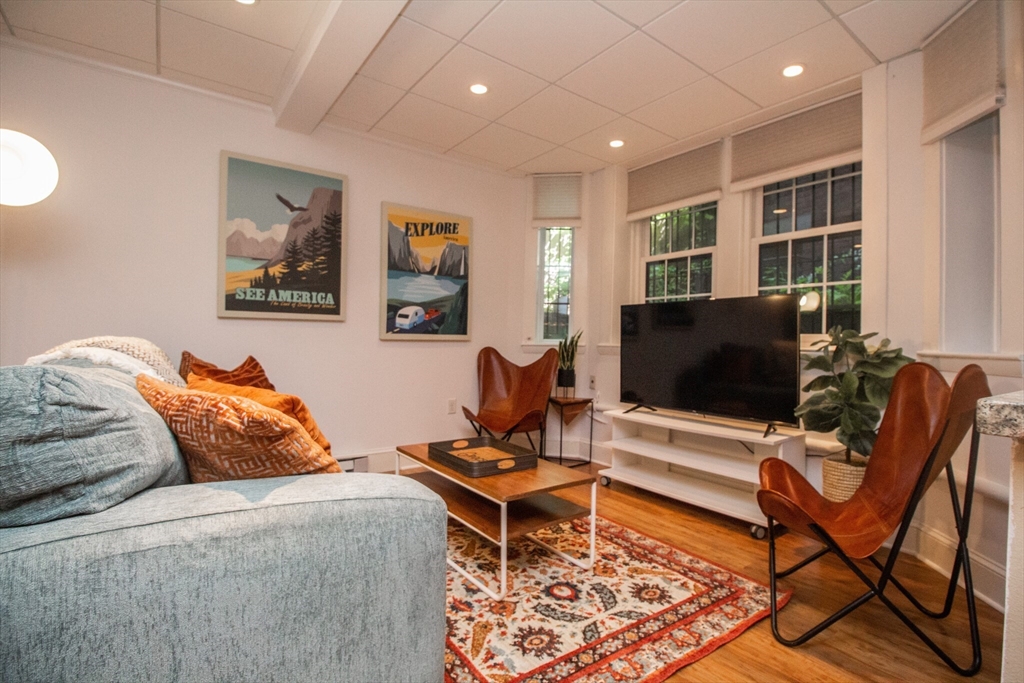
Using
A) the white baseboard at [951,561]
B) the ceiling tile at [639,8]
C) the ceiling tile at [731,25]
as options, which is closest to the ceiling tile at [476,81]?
the ceiling tile at [639,8]

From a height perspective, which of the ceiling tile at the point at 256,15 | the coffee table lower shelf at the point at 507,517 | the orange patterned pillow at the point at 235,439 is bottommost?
the coffee table lower shelf at the point at 507,517

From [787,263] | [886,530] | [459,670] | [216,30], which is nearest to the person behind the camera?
[459,670]

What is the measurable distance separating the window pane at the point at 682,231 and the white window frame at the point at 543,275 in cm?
86

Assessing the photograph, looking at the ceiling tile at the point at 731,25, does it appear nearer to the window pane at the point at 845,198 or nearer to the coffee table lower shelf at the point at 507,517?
the window pane at the point at 845,198

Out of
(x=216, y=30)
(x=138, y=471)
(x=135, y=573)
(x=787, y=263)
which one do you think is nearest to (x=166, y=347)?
(x=216, y=30)

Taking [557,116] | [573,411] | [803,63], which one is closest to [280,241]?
[557,116]

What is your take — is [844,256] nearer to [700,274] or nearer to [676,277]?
[700,274]

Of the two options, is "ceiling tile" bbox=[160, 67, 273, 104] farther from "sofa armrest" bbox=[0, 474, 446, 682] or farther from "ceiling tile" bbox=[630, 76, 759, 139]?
"sofa armrest" bbox=[0, 474, 446, 682]

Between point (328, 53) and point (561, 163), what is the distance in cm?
223

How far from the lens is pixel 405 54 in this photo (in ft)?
8.66

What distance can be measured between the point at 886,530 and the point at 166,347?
3688 mm

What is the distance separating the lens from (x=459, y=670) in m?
1.54

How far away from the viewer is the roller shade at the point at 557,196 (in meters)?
4.46

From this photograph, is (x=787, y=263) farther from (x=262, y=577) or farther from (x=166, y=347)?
(x=166, y=347)
